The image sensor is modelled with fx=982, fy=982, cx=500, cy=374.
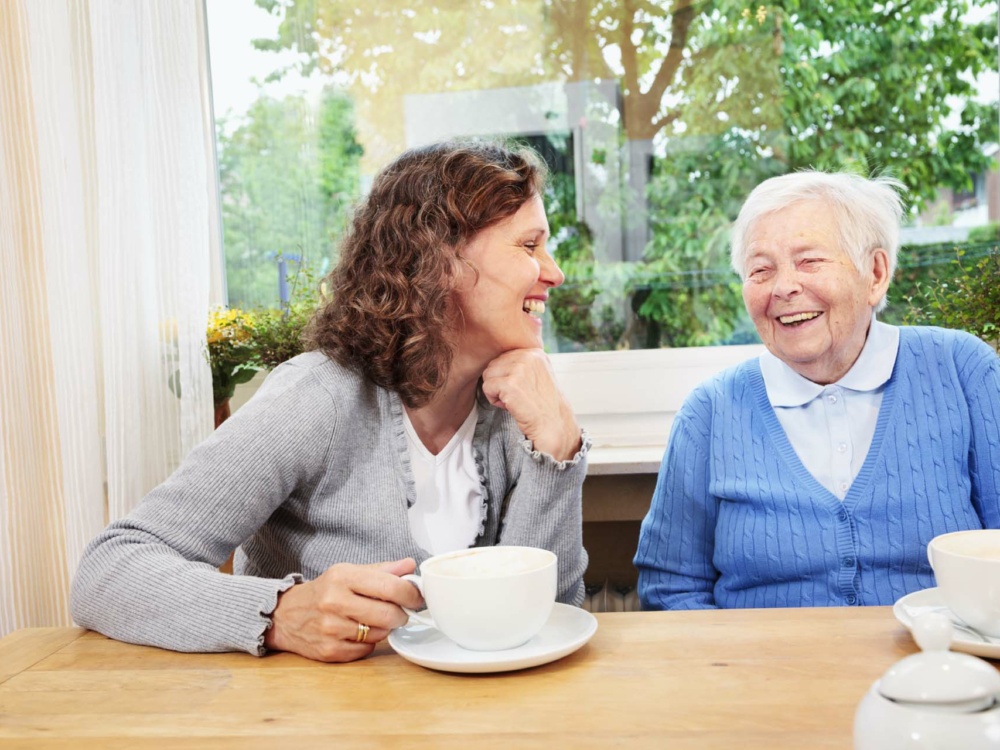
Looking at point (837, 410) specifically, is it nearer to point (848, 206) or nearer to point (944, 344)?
point (944, 344)

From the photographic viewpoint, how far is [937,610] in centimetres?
96

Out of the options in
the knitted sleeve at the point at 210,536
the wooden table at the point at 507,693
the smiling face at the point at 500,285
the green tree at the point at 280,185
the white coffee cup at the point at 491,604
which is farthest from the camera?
the green tree at the point at 280,185

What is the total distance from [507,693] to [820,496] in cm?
80

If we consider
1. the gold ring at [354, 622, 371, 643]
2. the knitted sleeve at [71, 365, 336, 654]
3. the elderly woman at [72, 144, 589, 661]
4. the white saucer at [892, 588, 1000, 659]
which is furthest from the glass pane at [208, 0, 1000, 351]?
the gold ring at [354, 622, 371, 643]

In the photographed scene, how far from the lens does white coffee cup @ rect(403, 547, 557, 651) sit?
0.86 m

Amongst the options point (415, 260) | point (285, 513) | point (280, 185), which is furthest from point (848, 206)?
point (280, 185)

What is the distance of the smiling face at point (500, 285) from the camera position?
1.41m

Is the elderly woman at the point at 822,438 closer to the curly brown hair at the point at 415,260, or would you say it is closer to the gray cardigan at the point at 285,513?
the gray cardigan at the point at 285,513

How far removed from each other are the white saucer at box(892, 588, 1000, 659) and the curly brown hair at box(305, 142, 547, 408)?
666mm

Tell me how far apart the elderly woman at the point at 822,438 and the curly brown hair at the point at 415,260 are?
461 millimetres

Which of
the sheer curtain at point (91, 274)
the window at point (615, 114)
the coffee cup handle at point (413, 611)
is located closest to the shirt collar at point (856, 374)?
the coffee cup handle at point (413, 611)

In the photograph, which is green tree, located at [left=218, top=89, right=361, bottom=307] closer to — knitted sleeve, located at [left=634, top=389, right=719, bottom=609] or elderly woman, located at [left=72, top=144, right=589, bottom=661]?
elderly woman, located at [left=72, top=144, right=589, bottom=661]

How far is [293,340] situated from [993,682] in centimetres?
191

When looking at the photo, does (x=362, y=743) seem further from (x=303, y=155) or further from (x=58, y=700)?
(x=303, y=155)
